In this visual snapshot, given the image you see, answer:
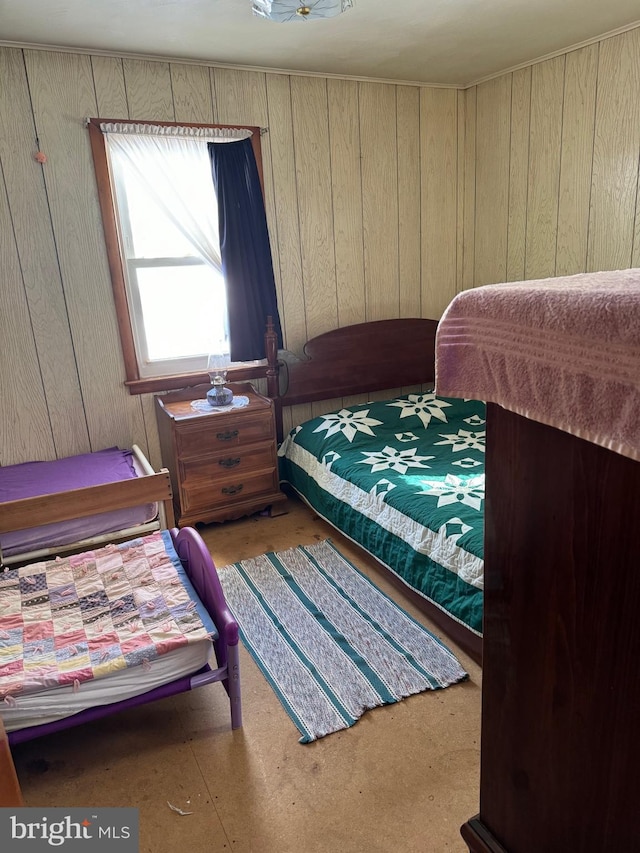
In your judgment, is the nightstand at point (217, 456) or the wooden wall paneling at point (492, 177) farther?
the wooden wall paneling at point (492, 177)

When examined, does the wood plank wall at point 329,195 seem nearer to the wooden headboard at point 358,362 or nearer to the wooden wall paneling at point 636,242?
the wooden wall paneling at point 636,242

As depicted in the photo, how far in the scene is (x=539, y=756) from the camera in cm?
79

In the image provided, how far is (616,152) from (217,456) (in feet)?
8.59

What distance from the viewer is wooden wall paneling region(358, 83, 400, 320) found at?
3568 mm

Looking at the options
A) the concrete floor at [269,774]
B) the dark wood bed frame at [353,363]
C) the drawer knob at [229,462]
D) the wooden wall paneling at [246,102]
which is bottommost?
the concrete floor at [269,774]

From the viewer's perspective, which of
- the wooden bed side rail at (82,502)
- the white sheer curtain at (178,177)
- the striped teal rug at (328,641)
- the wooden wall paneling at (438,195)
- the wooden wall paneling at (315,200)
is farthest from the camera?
the wooden wall paneling at (438,195)

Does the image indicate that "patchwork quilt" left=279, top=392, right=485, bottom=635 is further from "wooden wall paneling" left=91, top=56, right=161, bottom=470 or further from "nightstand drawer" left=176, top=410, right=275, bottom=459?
"wooden wall paneling" left=91, top=56, right=161, bottom=470

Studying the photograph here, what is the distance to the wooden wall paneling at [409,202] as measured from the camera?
12.0 ft

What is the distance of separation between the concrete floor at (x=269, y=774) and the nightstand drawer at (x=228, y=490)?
1.25 m

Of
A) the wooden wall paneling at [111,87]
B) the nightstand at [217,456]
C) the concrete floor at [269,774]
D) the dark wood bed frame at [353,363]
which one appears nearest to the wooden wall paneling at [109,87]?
the wooden wall paneling at [111,87]

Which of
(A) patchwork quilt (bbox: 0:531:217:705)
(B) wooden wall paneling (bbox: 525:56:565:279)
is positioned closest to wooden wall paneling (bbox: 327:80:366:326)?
(B) wooden wall paneling (bbox: 525:56:565:279)

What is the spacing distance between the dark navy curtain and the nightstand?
408mm

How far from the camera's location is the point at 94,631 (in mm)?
1891

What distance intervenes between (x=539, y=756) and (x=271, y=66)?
346cm
